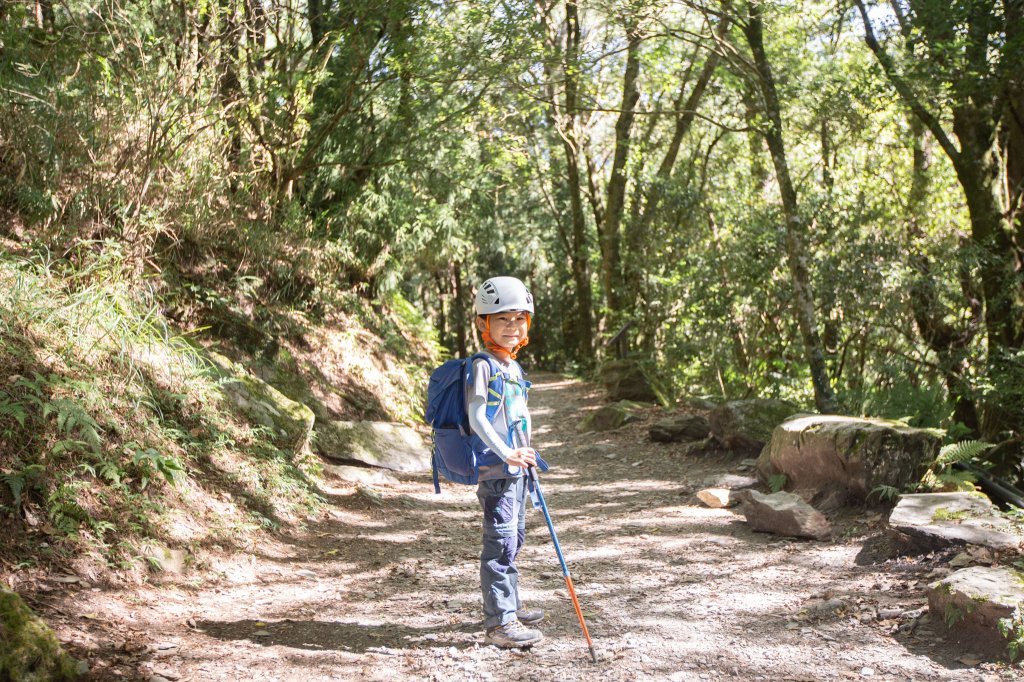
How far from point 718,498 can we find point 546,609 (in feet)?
8.91

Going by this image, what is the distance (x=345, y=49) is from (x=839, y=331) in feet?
24.4

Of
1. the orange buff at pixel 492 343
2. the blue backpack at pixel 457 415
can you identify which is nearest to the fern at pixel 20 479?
the blue backpack at pixel 457 415

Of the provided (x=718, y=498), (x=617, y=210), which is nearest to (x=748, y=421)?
(x=718, y=498)

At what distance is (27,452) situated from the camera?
13.7 ft

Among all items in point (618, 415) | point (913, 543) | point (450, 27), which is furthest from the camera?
point (618, 415)

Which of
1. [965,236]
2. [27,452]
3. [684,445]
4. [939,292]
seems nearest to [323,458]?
[27,452]

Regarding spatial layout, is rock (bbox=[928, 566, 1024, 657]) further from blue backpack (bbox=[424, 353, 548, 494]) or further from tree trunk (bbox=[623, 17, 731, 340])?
tree trunk (bbox=[623, 17, 731, 340])

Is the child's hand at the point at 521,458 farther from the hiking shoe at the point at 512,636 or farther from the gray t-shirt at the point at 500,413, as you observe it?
the hiking shoe at the point at 512,636

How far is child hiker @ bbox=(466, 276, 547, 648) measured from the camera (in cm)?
384

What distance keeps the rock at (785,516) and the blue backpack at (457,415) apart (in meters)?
2.77

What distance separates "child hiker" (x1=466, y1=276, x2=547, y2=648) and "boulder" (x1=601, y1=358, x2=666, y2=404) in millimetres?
9260

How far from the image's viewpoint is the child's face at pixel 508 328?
403cm

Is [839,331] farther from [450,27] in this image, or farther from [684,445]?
[450,27]

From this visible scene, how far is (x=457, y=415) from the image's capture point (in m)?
3.95
